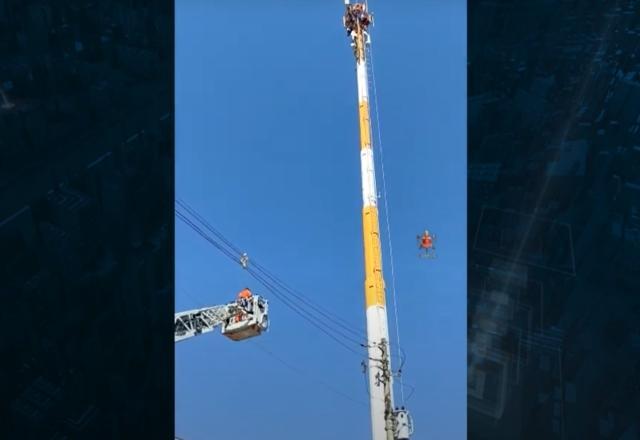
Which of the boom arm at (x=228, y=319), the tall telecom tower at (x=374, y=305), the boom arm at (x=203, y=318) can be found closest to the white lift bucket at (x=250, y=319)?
the boom arm at (x=228, y=319)

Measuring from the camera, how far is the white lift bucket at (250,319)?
37812 millimetres

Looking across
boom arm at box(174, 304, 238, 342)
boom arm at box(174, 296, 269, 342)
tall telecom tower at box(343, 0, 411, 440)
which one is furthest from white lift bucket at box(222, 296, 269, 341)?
tall telecom tower at box(343, 0, 411, 440)

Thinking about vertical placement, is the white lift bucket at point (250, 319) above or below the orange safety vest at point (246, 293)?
below

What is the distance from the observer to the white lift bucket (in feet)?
124

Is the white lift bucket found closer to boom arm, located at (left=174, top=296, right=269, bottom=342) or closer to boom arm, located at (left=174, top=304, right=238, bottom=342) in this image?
boom arm, located at (left=174, top=296, right=269, bottom=342)

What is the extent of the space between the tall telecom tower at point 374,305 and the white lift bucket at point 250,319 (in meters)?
14.8

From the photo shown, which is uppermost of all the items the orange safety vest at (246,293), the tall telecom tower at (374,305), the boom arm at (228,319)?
the tall telecom tower at (374,305)

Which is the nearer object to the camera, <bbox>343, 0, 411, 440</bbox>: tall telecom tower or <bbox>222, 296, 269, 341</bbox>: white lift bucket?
<bbox>343, 0, 411, 440</bbox>: tall telecom tower

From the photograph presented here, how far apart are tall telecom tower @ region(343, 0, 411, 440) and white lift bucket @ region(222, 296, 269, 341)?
48.5 feet

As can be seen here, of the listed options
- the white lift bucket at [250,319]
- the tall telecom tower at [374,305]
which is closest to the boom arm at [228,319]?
the white lift bucket at [250,319]

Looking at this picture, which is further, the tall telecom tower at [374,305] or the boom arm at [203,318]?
the boom arm at [203,318]

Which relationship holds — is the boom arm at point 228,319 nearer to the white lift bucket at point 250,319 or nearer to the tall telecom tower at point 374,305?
the white lift bucket at point 250,319
